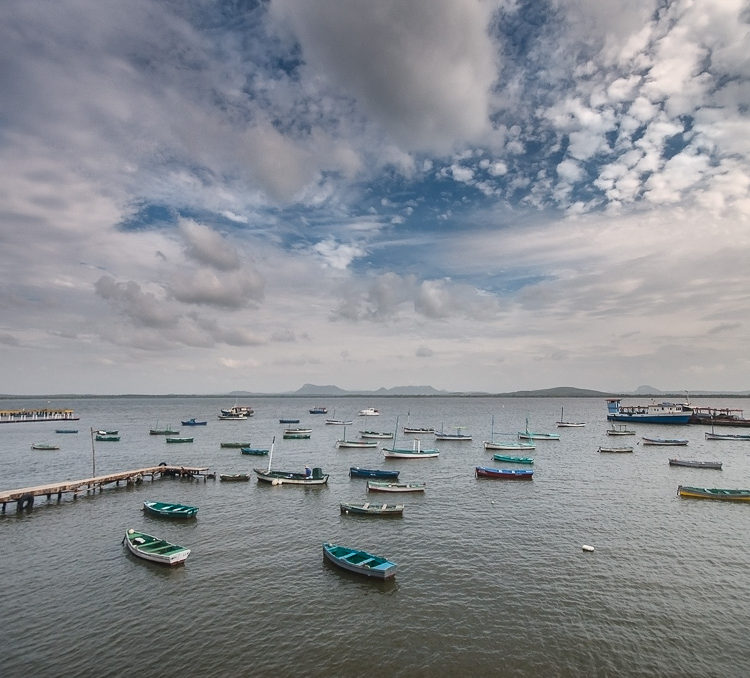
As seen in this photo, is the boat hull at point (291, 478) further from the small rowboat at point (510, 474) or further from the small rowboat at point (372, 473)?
the small rowboat at point (510, 474)

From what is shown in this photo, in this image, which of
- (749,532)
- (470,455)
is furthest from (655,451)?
(749,532)

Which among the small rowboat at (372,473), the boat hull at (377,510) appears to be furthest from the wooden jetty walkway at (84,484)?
the boat hull at (377,510)

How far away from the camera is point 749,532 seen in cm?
4391

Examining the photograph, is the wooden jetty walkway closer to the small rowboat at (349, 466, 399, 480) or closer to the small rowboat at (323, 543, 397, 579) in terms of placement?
the small rowboat at (349, 466, 399, 480)

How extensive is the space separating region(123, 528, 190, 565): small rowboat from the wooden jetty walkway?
21976 millimetres

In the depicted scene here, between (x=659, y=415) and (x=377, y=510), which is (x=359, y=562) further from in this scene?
(x=659, y=415)

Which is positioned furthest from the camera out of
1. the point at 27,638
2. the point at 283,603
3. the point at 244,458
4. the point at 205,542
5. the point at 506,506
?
the point at 244,458

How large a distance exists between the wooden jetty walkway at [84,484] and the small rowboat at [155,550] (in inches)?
865

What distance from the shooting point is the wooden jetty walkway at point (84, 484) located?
5192 cm

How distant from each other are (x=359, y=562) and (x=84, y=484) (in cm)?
4666

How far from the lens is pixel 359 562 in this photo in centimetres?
3456

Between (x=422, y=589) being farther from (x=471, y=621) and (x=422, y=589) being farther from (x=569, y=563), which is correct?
(x=569, y=563)

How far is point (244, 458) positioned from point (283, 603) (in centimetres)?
6510

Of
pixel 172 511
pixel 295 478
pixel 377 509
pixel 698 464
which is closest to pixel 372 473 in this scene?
pixel 295 478
